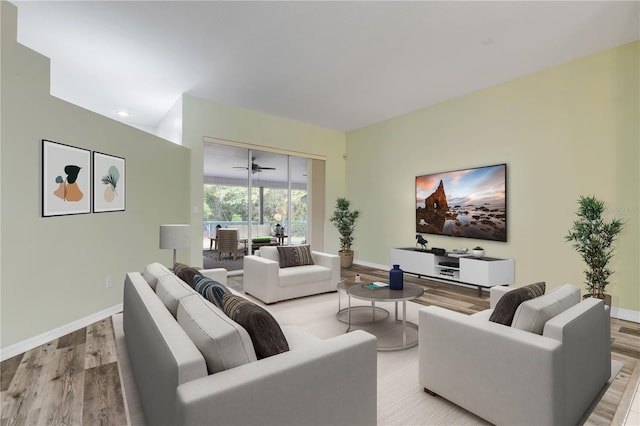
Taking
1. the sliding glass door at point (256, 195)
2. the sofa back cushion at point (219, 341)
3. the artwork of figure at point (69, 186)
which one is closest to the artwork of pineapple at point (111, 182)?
the artwork of figure at point (69, 186)

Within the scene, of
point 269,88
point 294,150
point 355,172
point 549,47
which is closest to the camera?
point 549,47

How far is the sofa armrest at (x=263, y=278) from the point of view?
13.5ft

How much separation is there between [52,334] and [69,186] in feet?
4.68

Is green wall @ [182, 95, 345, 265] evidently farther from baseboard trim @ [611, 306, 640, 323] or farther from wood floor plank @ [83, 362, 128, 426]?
baseboard trim @ [611, 306, 640, 323]

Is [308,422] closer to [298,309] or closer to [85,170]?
[298,309]

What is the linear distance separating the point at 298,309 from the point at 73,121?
3164 mm

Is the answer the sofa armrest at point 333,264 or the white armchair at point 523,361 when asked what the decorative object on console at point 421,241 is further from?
the white armchair at point 523,361

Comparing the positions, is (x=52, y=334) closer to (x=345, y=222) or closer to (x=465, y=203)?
(x=345, y=222)

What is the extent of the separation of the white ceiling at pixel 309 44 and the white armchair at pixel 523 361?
108 inches

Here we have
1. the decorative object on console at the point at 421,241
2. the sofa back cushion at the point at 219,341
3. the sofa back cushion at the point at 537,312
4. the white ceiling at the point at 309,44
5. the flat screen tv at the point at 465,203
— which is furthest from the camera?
the decorative object on console at the point at 421,241

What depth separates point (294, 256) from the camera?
15.3 ft

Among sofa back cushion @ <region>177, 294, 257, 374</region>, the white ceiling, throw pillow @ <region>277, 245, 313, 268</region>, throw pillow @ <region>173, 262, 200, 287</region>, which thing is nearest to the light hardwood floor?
throw pillow @ <region>173, 262, 200, 287</region>

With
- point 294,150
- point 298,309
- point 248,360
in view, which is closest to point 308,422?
point 248,360

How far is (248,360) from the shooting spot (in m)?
1.38
